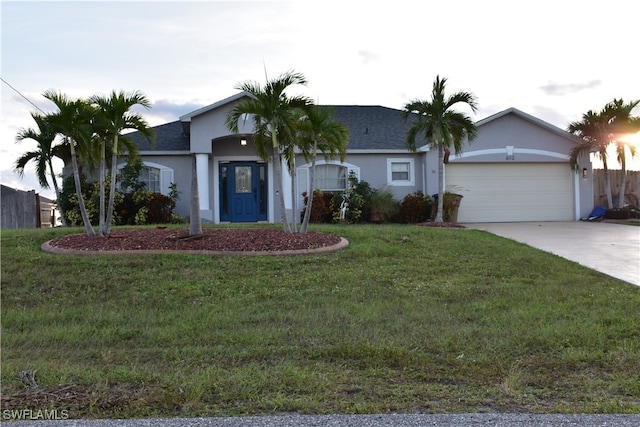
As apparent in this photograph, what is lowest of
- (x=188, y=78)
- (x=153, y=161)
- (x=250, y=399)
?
(x=250, y=399)

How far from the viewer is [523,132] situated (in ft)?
63.3

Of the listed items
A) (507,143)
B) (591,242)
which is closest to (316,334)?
A: (591,242)

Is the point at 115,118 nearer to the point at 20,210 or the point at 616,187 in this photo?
the point at 20,210

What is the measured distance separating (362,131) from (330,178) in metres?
2.60

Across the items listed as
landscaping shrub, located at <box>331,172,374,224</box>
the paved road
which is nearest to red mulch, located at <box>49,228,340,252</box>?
the paved road

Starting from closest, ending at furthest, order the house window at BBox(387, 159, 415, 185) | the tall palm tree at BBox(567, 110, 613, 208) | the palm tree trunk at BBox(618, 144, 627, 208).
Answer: the tall palm tree at BBox(567, 110, 613, 208) → the house window at BBox(387, 159, 415, 185) → the palm tree trunk at BBox(618, 144, 627, 208)

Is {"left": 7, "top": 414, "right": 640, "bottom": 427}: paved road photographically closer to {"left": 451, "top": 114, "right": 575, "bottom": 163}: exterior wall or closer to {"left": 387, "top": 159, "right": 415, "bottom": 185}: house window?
{"left": 387, "top": 159, "right": 415, "bottom": 185}: house window

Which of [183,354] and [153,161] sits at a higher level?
[153,161]

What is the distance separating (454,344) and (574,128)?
16.6 metres

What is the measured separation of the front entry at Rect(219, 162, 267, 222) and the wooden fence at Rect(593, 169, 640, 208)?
500 inches

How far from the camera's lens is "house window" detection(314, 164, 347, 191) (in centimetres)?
1909

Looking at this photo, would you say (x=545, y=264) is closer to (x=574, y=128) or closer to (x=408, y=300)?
(x=408, y=300)

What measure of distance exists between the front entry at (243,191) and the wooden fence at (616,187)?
12710 millimetres

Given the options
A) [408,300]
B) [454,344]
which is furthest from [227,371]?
[408,300]
